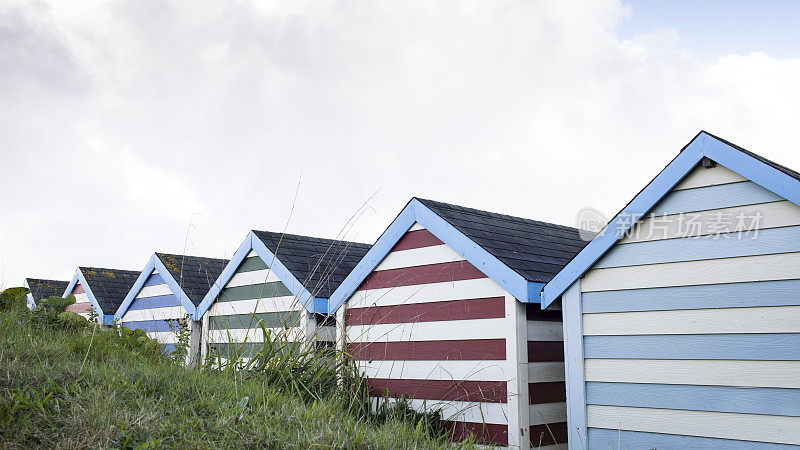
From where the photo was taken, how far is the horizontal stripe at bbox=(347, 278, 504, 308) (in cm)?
615

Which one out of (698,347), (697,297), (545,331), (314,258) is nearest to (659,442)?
(698,347)

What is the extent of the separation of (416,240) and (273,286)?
2690mm

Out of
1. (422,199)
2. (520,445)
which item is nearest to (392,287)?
(422,199)

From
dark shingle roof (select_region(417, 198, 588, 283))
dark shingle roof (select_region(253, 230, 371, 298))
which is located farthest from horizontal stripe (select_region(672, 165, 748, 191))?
dark shingle roof (select_region(253, 230, 371, 298))

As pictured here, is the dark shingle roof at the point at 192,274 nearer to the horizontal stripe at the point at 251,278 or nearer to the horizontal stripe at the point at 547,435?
the horizontal stripe at the point at 251,278

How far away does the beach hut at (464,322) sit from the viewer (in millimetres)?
5816

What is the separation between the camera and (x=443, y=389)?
21.0 feet

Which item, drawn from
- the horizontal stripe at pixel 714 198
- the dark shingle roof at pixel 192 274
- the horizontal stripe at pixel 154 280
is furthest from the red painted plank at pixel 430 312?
the horizontal stripe at pixel 154 280

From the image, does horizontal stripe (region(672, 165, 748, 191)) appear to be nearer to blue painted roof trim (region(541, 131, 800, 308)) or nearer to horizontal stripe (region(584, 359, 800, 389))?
blue painted roof trim (region(541, 131, 800, 308))

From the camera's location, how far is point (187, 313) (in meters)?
10.2

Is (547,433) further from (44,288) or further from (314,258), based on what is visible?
(44,288)

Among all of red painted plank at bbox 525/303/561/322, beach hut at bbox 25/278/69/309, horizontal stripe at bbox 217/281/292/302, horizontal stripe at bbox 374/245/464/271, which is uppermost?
beach hut at bbox 25/278/69/309

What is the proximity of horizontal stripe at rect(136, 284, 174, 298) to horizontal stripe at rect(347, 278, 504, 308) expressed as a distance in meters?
5.13

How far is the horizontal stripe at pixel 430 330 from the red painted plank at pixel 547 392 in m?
0.59
